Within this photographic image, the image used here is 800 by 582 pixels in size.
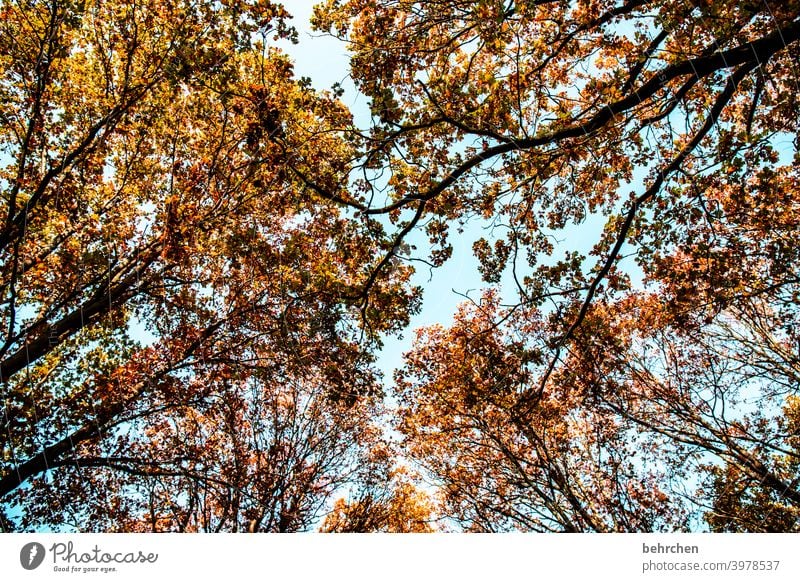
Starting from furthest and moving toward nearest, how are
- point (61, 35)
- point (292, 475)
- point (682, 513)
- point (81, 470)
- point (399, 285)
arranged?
1. point (292, 475)
2. point (682, 513)
3. point (81, 470)
4. point (399, 285)
5. point (61, 35)

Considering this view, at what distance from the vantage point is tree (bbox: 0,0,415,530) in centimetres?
379

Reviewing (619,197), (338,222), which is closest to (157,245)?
(338,222)

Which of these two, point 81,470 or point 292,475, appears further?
point 292,475

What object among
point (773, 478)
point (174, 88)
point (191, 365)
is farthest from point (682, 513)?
point (174, 88)

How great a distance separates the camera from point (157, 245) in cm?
452

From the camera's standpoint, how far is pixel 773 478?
5219 millimetres

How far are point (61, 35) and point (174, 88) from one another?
1.07 meters

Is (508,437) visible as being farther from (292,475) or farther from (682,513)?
(292,475)

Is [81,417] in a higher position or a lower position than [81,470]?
higher

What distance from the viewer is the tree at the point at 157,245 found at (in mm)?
3789

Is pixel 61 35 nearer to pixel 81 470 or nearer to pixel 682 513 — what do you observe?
pixel 81 470

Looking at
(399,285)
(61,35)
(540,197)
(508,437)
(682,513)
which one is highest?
(61,35)

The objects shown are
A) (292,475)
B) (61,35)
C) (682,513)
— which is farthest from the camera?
(292,475)

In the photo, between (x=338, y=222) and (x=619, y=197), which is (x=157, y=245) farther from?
(x=619, y=197)
